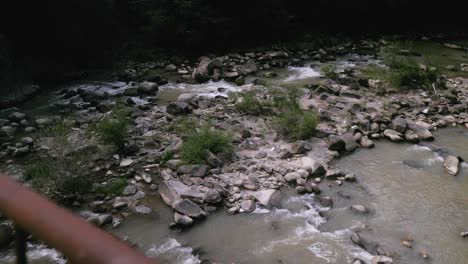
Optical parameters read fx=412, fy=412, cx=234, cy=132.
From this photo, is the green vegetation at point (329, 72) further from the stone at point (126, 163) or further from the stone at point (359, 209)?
the stone at point (126, 163)

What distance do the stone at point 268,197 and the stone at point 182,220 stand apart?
34.5 inches

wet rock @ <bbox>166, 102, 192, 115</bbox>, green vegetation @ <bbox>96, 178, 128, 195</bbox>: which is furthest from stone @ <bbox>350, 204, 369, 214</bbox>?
wet rock @ <bbox>166, 102, 192, 115</bbox>

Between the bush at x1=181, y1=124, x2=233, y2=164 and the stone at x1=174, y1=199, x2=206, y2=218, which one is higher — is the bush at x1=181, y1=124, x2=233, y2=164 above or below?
above

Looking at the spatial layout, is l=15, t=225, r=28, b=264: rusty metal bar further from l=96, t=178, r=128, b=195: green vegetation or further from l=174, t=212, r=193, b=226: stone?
l=96, t=178, r=128, b=195: green vegetation

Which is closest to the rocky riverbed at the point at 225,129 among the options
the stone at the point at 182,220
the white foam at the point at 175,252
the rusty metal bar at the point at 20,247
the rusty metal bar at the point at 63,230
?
the stone at the point at 182,220

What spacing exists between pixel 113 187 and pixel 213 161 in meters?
1.32

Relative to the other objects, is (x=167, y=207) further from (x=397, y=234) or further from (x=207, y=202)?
(x=397, y=234)

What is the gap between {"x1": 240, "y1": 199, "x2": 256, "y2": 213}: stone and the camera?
4.70 meters

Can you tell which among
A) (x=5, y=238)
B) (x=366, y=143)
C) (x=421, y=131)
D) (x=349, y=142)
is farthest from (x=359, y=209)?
(x=5, y=238)

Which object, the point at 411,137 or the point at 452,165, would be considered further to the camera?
the point at 411,137

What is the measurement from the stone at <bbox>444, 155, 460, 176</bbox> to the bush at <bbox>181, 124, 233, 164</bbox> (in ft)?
9.76

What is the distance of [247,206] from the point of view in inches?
186

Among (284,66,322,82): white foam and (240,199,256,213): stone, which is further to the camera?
(284,66,322,82): white foam

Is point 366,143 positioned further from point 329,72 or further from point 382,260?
point 329,72
